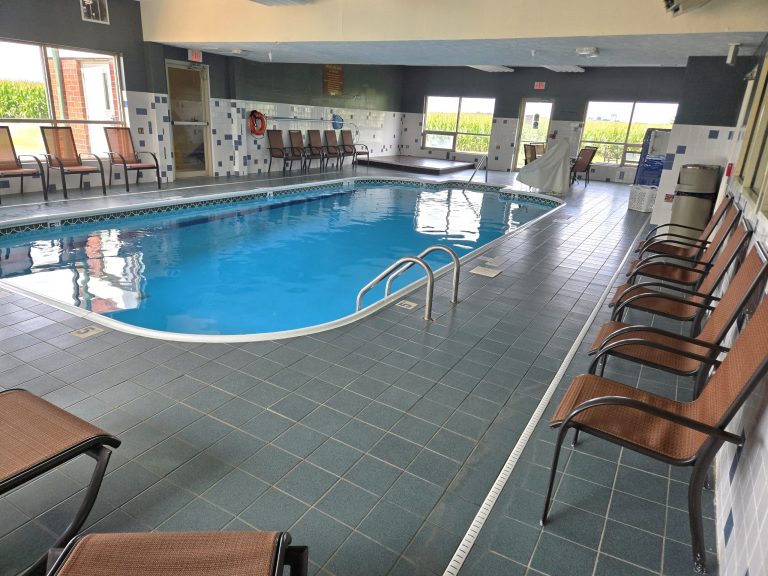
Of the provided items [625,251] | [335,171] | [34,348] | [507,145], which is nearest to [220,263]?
[34,348]

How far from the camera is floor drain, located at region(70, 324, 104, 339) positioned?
3085mm

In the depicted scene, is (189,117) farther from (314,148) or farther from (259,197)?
(314,148)

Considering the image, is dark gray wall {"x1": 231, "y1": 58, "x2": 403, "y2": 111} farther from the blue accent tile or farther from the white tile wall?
the blue accent tile

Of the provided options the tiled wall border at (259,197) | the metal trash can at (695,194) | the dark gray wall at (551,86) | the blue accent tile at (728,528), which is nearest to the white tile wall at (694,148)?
the metal trash can at (695,194)

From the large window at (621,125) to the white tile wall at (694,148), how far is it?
6.61 m

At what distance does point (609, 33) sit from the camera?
5.07m

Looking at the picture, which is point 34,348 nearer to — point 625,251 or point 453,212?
point 625,251

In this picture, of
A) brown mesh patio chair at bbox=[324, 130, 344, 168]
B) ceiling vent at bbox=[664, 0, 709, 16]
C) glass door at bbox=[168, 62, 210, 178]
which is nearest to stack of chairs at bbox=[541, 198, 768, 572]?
ceiling vent at bbox=[664, 0, 709, 16]

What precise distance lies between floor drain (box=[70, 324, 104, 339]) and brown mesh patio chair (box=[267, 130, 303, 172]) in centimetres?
785

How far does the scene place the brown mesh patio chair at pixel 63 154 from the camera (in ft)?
22.8

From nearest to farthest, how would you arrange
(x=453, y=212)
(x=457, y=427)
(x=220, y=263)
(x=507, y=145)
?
(x=457, y=427) < (x=220, y=263) < (x=453, y=212) < (x=507, y=145)

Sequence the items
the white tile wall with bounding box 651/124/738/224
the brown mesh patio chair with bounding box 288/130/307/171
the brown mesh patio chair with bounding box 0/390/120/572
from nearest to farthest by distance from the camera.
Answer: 1. the brown mesh patio chair with bounding box 0/390/120/572
2. the white tile wall with bounding box 651/124/738/224
3. the brown mesh patio chair with bounding box 288/130/307/171

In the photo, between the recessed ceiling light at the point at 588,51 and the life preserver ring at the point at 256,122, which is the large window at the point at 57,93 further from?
the recessed ceiling light at the point at 588,51

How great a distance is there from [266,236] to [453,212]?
359cm
